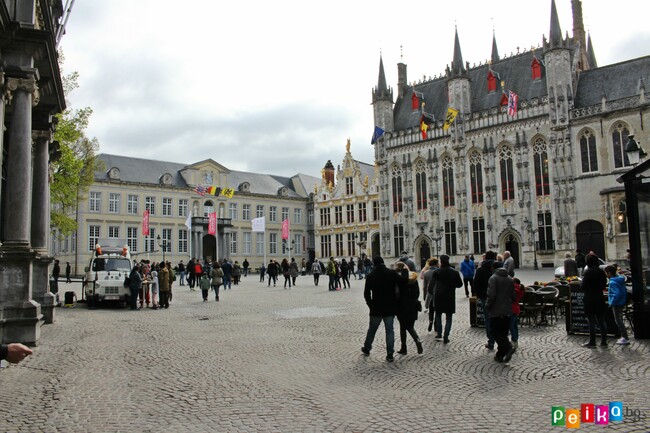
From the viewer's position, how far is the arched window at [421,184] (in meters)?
52.0

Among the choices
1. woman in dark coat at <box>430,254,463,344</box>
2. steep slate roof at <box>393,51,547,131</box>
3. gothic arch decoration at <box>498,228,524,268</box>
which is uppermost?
steep slate roof at <box>393,51,547,131</box>

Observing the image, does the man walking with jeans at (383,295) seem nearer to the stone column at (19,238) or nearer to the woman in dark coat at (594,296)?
the woman in dark coat at (594,296)

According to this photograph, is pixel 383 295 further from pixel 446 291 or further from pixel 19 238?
pixel 19 238

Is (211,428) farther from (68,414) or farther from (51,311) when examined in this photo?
(51,311)

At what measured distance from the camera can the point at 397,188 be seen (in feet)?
178

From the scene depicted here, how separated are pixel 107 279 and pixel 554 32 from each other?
136 feet

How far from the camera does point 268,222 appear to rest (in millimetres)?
69188

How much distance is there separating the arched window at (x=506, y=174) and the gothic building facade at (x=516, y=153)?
0.29 ft

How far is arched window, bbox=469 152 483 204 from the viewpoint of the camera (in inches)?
1903

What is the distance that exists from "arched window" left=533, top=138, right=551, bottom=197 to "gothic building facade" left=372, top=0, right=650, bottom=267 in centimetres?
9

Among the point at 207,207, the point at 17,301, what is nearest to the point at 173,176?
the point at 207,207

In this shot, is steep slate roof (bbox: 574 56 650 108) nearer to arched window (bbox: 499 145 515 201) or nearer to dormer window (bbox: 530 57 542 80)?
dormer window (bbox: 530 57 542 80)

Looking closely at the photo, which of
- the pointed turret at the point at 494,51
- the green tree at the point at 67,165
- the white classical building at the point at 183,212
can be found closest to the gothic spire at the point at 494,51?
the pointed turret at the point at 494,51

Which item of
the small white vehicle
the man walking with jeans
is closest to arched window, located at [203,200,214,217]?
the small white vehicle
